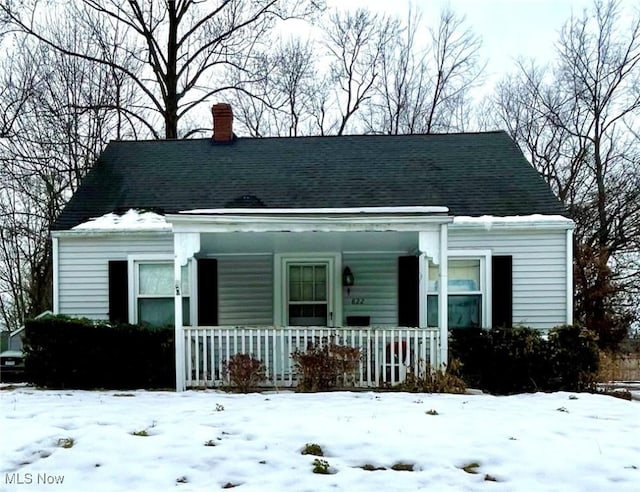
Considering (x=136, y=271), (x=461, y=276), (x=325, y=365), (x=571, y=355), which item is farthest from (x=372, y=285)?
(x=136, y=271)

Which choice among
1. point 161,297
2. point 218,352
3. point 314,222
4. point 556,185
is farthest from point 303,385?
point 556,185

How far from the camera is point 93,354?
8.17 metres

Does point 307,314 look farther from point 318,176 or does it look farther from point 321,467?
point 321,467

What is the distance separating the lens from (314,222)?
7.83 metres

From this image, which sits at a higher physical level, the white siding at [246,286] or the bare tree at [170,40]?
the bare tree at [170,40]

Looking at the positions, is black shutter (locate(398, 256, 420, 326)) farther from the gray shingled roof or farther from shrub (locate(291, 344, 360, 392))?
shrub (locate(291, 344, 360, 392))

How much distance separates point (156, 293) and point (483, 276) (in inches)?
216

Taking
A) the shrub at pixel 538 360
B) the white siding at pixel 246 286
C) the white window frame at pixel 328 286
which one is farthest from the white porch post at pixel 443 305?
the white siding at pixel 246 286

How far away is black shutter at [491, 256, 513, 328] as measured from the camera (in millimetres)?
9422

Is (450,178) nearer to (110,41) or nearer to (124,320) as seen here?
(124,320)

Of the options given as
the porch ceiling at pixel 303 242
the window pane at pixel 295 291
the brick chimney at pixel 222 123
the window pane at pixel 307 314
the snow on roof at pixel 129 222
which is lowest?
the window pane at pixel 307 314

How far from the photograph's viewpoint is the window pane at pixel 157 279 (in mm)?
9758

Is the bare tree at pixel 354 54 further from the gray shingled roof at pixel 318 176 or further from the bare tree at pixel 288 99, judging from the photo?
the gray shingled roof at pixel 318 176

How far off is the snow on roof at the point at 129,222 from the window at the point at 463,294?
4.53m
